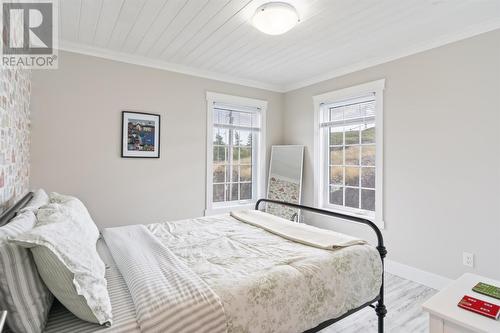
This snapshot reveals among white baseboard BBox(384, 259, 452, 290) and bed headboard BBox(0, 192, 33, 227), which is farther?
white baseboard BBox(384, 259, 452, 290)

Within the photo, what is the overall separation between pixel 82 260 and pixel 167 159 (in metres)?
2.50

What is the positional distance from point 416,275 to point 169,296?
285 cm

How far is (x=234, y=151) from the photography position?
4.23 m

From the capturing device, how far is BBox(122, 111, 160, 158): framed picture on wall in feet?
10.6

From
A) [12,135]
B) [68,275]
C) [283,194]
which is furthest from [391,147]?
[12,135]

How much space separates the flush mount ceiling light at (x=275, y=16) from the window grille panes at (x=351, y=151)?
5.65ft

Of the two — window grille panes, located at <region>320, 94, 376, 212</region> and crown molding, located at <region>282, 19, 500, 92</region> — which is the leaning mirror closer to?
window grille panes, located at <region>320, 94, 376, 212</region>

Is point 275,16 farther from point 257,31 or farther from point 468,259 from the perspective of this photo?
point 468,259

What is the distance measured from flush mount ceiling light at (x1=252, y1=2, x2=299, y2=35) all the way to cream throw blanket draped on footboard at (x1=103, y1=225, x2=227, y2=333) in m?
1.90

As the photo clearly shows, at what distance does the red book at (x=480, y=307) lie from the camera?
43.6 inches

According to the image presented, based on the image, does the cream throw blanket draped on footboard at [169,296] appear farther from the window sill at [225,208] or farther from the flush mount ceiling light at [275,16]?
the window sill at [225,208]

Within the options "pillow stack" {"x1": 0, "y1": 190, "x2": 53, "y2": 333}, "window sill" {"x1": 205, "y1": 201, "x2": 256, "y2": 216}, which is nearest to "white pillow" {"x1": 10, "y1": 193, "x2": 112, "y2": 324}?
"pillow stack" {"x1": 0, "y1": 190, "x2": 53, "y2": 333}

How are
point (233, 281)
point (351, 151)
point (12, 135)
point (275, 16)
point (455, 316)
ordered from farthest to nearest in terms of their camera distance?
point (351, 151) < point (275, 16) < point (12, 135) < point (233, 281) < point (455, 316)

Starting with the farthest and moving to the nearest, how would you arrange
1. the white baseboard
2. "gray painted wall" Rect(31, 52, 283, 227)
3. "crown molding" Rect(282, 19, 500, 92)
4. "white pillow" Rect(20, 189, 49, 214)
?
"gray painted wall" Rect(31, 52, 283, 227)
the white baseboard
"crown molding" Rect(282, 19, 500, 92)
"white pillow" Rect(20, 189, 49, 214)
